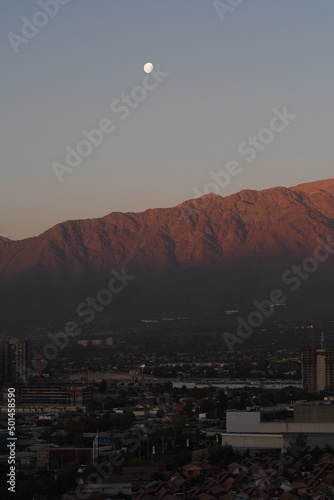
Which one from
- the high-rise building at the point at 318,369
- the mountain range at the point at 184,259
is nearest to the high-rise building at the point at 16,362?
the high-rise building at the point at 318,369

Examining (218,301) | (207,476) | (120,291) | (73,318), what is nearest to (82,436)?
(207,476)

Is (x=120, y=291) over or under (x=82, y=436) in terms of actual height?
over

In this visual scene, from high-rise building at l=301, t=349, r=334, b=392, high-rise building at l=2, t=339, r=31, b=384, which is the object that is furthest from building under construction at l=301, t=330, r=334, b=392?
high-rise building at l=2, t=339, r=31, b=384

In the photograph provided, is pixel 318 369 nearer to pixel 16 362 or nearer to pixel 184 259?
pixel 16 362

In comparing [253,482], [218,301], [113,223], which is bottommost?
[253,482]

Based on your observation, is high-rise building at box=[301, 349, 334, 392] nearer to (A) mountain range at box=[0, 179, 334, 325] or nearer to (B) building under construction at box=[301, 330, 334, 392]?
(B) building under construction at box=[301, 330, 334, 392]

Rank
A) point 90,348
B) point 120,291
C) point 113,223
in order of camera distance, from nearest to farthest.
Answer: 1. point 90,348
2. point 120,291
3. point 113,223

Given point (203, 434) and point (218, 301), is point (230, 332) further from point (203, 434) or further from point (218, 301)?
point (203, 434)

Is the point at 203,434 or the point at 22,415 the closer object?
the point at 203,434
